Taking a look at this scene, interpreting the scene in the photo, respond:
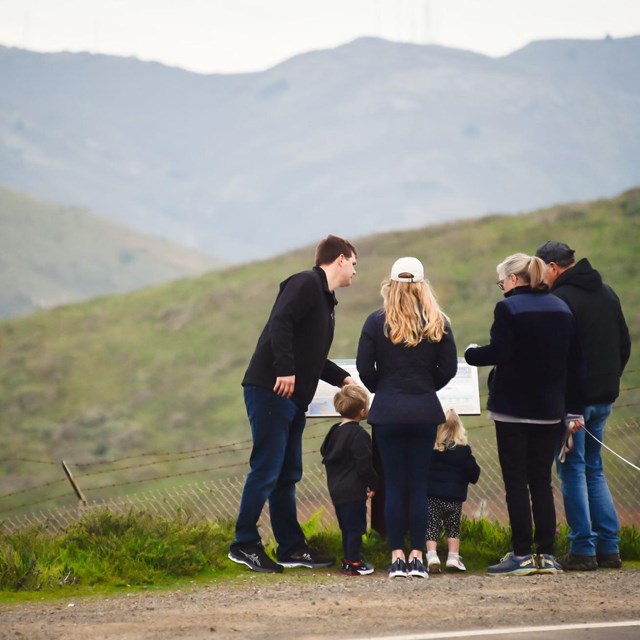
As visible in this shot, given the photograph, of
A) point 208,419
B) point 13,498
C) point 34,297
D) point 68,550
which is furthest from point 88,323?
point 34,297

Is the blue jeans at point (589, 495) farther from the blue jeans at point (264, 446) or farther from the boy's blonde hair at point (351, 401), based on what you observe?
the blue jeans at point (264, 446)

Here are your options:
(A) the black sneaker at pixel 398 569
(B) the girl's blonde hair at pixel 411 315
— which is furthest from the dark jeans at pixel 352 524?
(B) the girl's blonde hair at pixel 411 315

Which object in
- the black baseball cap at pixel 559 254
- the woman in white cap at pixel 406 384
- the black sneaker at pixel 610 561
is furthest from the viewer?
the black baseball cap at pixel 559 254

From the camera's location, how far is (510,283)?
6.94 meters

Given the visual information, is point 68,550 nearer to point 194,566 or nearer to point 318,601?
point 194,566

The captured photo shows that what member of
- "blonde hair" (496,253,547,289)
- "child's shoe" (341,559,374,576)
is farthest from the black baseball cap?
"child's shoe" (341,559,374,576)

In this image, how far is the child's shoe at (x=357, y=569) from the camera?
693cm

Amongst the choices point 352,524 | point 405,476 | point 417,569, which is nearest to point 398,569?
point 417,569

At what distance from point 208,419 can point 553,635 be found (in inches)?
1374

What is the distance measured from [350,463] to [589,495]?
1623 millimetres

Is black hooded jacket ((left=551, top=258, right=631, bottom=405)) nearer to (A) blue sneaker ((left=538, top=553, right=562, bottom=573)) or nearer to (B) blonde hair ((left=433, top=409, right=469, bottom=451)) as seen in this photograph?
(B) blonde hair ((left=433, top=409, right=469, bottom=451))

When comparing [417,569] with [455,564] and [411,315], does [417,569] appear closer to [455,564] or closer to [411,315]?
[455,564]

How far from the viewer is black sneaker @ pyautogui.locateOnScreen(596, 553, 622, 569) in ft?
23.4

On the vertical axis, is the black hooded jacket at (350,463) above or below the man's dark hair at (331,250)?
below
